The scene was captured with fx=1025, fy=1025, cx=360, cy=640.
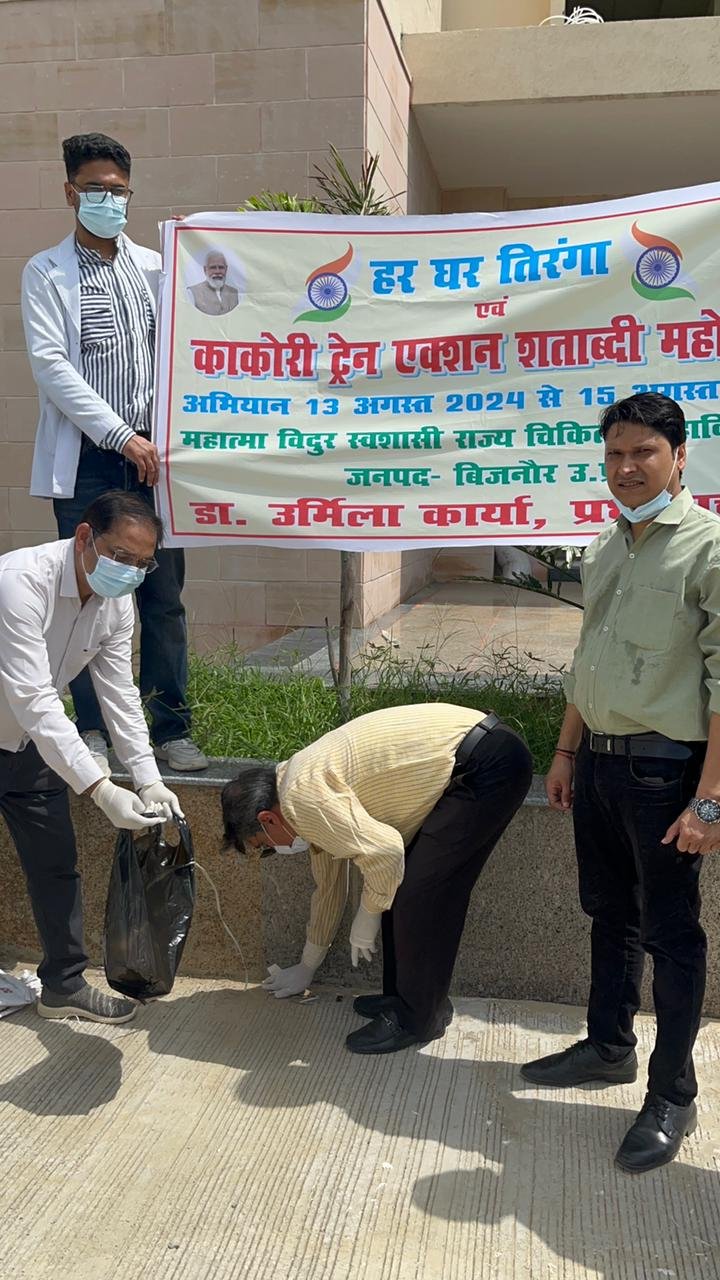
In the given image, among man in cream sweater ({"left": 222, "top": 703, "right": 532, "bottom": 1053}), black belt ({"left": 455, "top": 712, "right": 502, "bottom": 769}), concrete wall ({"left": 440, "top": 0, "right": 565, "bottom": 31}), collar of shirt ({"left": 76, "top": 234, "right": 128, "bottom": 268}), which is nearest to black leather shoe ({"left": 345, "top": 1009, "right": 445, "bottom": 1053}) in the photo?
man in cream sweater ({"left": 222, "top": 703, "right": 532, "bottom": 1053})

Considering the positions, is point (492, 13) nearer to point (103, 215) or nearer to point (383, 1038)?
point (103, 215)

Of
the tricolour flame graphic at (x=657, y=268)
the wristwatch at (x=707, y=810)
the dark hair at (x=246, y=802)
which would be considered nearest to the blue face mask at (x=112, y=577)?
the dark hair at (x=246, y=802)

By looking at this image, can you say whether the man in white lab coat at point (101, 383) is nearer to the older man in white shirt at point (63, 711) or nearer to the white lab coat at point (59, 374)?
the white lab coat at point (59, 374)

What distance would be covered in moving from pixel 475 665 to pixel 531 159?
596 centimetres

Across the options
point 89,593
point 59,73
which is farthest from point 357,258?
point 59,73

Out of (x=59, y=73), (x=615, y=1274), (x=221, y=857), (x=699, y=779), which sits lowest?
(x=615, y=1274)

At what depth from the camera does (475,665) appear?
5.64 meters

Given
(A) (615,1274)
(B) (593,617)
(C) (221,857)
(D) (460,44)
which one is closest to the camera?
(A) (615,1274)

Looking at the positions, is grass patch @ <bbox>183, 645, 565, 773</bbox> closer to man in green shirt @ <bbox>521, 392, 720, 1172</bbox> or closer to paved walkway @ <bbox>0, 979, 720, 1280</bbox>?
paved walkway @ <bbox>0, 979, 720, 1280</bbox>

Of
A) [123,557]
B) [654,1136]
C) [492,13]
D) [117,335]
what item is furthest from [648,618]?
[492,13]

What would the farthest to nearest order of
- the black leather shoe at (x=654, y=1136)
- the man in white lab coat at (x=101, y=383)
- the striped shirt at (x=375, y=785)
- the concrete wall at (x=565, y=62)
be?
the concrete wall at (x=565, y=62)
the man in white lab coat at (x=101, y=383)
the striped shirt at (x=375, y=785)
the black leather shoe at (x=654, y=1136)

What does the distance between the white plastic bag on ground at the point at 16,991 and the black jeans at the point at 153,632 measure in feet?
2.91

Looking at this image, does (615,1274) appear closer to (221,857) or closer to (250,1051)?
(250,1051)

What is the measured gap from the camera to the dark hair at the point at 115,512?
2896mm
